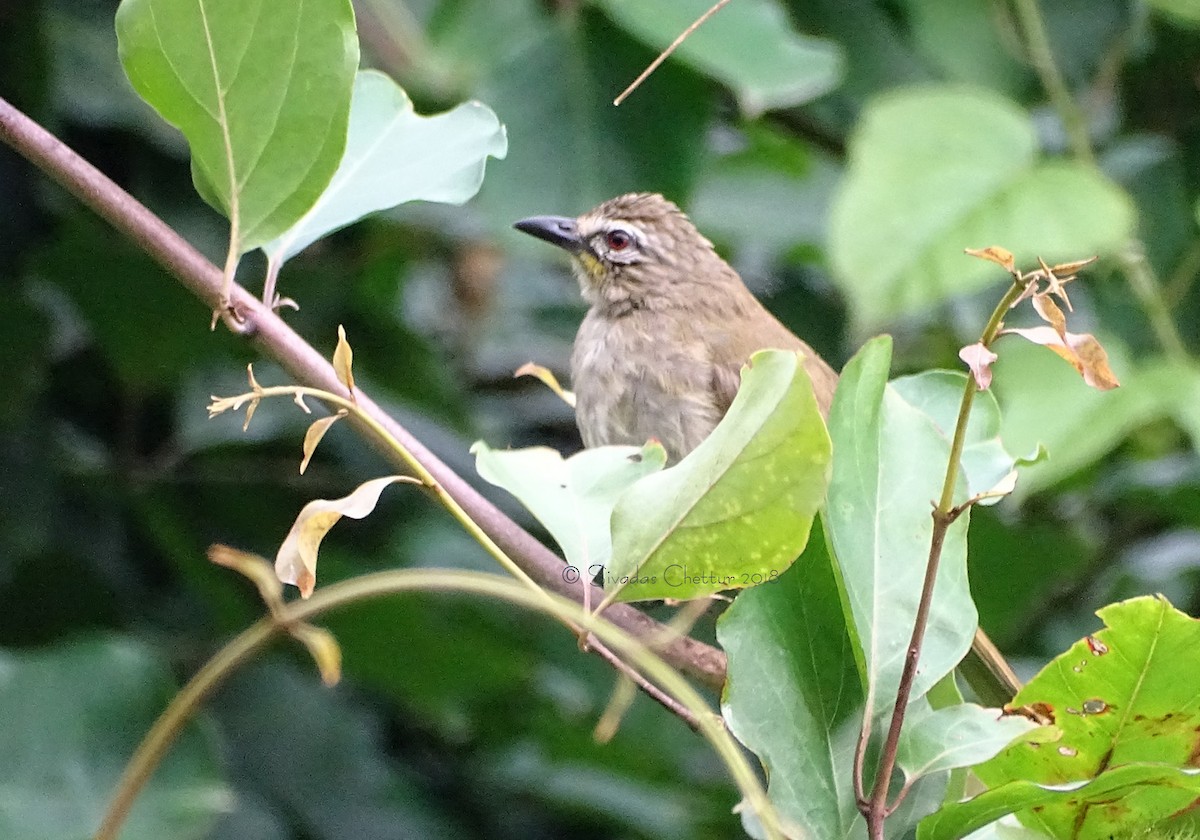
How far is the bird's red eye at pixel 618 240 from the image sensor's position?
338cm

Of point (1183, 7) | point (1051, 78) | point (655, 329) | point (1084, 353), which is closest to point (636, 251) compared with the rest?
point (655, 329)

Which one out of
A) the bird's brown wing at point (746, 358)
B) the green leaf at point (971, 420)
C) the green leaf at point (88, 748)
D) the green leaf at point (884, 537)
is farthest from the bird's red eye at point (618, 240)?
the green leaf at point (884, 537)

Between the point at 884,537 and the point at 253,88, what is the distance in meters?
0.81

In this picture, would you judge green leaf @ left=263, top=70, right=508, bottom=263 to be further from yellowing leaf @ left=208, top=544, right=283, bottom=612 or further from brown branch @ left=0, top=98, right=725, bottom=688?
yellowing leaf @ left=208, top=544, right=283, bottom=612

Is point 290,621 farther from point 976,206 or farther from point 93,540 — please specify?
point 93,540

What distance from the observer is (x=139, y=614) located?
3461 millimetres

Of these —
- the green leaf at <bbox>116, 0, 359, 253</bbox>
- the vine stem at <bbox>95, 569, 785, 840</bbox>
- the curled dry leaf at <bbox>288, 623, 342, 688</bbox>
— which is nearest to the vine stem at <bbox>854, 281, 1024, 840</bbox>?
the vine stem at <bbox>95, 569, 785, 840</bbox>

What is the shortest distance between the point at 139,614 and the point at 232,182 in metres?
2.20

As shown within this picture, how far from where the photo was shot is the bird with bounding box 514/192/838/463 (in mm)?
2980

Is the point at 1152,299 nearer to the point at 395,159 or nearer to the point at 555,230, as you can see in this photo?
the point at 555,230

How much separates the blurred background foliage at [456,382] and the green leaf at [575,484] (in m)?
1.55

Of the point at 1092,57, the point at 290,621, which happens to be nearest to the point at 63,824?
the point at 290,621

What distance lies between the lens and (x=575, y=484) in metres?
1.47

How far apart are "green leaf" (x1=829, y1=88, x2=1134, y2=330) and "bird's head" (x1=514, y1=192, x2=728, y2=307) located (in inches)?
21.0
